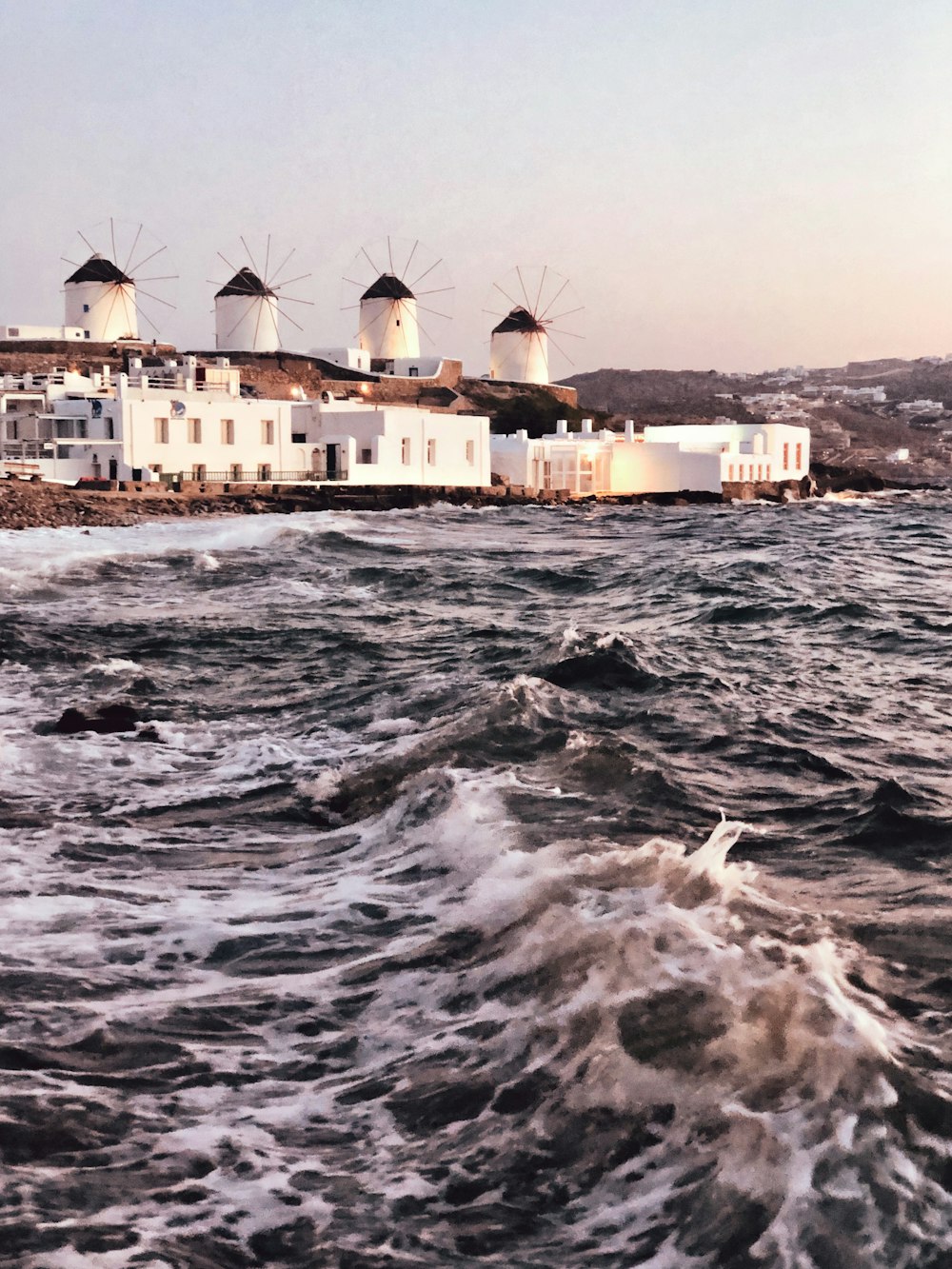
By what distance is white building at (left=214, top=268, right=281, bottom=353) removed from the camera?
60.3m

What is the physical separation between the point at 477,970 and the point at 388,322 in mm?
64583

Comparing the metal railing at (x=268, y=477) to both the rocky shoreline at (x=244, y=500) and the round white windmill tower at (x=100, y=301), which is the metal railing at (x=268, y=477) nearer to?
the rocky shoreline at (x=244, y=500)

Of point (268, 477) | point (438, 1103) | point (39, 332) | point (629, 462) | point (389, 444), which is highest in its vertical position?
point (39, 332)

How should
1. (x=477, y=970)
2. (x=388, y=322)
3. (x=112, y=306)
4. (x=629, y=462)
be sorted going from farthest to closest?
(x=388, y=322) → (x=112, y=306) → (x=629, y=462) → (x=477, y=970)

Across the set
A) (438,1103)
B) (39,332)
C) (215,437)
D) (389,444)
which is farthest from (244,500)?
(438,1103)

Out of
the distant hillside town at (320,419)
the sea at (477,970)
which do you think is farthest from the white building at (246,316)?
the sea at (477,970)

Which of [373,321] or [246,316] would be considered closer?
[246,316]

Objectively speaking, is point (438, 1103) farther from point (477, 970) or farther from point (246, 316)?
point (246, 316)

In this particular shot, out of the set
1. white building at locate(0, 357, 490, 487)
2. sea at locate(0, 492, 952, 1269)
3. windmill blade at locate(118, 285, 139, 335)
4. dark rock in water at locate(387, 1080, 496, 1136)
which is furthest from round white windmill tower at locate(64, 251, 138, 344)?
dark rock in water at locate(387, 1080, 496, 1136)

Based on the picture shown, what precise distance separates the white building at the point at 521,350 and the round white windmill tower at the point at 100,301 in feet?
67.1

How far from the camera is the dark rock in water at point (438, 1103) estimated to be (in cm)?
301

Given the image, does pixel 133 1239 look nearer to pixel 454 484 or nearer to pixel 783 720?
pixel 783 720

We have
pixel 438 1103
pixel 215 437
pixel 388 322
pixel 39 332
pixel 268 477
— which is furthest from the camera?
pixel 388 322

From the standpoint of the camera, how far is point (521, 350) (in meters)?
70.1
